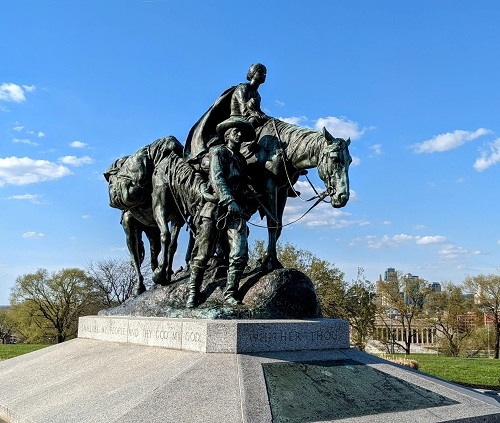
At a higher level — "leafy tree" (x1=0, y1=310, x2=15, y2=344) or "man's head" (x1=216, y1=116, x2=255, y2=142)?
"man's head" (x1=216, y1=116, x2=255, y2=142)

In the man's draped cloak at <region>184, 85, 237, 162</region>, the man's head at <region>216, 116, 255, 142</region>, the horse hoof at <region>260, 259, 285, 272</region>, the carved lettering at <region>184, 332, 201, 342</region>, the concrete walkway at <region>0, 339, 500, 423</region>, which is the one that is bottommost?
the concrete walkway at <region>0, 339, 500, 423</region>

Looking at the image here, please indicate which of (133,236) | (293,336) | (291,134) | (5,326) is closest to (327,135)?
(291,134)

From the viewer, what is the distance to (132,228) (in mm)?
11195

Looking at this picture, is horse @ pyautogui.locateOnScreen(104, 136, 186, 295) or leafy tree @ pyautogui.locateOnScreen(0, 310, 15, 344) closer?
horse @ pyautogui.locateOnScreen(104, 136, 186, 295)

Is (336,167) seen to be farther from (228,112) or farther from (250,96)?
(228,112)

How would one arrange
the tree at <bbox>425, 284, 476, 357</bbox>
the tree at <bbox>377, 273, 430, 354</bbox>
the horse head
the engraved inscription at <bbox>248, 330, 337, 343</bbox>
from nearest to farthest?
the engraved inscription at <bbox>248, 330, 337, 343</bbox> < the horse head < the tree at <bbox>377, 273, 430, 354</bbox> < the tree at <bbox>425, 284, 476, 357</bbox>

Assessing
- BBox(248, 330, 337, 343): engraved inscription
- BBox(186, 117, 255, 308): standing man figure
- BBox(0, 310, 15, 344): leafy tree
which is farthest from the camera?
BBox(0, 310, 15, 344): leafy tree

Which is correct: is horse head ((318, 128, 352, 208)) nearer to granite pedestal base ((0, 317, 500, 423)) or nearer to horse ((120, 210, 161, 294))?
granite pedestal base ((0, 317, 500, 423))

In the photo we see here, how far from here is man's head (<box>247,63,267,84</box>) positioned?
938 cm

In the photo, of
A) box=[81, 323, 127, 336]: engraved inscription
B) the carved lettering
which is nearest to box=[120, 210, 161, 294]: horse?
box=[81, 323, 127, 336]: engraved inscription

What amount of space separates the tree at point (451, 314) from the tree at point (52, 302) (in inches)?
1245

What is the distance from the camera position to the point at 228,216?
7773 millimetres

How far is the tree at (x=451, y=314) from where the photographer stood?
51406 millimetres

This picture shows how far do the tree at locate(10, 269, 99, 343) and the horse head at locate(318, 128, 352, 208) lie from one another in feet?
139
